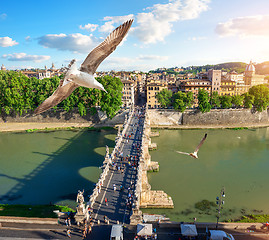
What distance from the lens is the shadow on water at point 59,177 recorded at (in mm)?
22859

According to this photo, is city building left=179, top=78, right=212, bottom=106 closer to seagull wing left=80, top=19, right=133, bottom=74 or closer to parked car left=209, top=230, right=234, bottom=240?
parked car left=209, top=230, right=234, bottom=240

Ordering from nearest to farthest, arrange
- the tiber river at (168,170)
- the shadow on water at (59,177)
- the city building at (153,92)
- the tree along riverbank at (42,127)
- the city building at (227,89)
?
1. the tiber river at (168,170)
2. the shadow on water at (59,177)
3. the tree along riverbank at (42,127)
4. the city building at (153,92)
5. the city building at (227,89)

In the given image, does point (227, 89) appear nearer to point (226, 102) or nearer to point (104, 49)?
point (226, 102)

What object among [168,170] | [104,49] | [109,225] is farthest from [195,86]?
[104,49]

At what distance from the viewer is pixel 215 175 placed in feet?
91.1

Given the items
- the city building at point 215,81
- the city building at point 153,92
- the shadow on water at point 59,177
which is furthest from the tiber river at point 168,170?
the city building at point 215,81

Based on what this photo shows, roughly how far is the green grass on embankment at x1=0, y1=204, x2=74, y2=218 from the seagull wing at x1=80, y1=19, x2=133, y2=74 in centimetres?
1802

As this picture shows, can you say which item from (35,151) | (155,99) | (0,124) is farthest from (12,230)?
(155,99)

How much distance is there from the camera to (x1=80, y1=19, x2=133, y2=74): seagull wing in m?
5.08

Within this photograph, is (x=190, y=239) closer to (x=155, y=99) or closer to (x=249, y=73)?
(x=155, y=99)

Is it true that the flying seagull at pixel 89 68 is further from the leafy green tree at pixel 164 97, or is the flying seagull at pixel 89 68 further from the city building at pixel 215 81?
the city building at pixel 215 81

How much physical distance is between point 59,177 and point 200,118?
3805 cm

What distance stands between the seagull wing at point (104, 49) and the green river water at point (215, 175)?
18105 millimetres

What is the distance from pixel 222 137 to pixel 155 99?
23.0m
